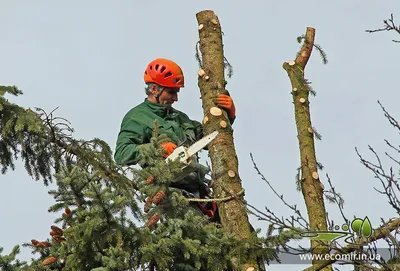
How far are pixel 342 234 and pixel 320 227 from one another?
104 cm

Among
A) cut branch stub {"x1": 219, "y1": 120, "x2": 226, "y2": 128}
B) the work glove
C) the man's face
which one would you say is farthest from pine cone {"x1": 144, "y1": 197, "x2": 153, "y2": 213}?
the man's face

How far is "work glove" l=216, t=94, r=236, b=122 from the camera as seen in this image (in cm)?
909

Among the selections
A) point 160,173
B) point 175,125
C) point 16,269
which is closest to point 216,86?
point 175,125

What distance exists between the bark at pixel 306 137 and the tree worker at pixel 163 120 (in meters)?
0.91

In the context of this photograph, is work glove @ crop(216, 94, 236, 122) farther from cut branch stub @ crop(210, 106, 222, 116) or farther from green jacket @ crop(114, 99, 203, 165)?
green jacket @ crop(114, 99, 203, 165)

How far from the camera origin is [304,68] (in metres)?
10.3

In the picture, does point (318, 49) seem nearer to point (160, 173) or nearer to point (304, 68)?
point (304, 68)

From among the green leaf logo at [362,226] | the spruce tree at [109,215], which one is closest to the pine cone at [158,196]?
the spruce tree at [109,215]

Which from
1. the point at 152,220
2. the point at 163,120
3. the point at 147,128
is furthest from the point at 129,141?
the point at 152,220

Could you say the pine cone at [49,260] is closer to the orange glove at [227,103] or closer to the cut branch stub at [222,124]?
the cut branch stub at [222,124]

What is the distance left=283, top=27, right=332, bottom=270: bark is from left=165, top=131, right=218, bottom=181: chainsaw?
4.14ft

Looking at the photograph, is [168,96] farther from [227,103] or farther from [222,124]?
[222,124]

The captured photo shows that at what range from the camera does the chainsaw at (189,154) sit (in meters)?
8.39

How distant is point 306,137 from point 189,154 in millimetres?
1759
